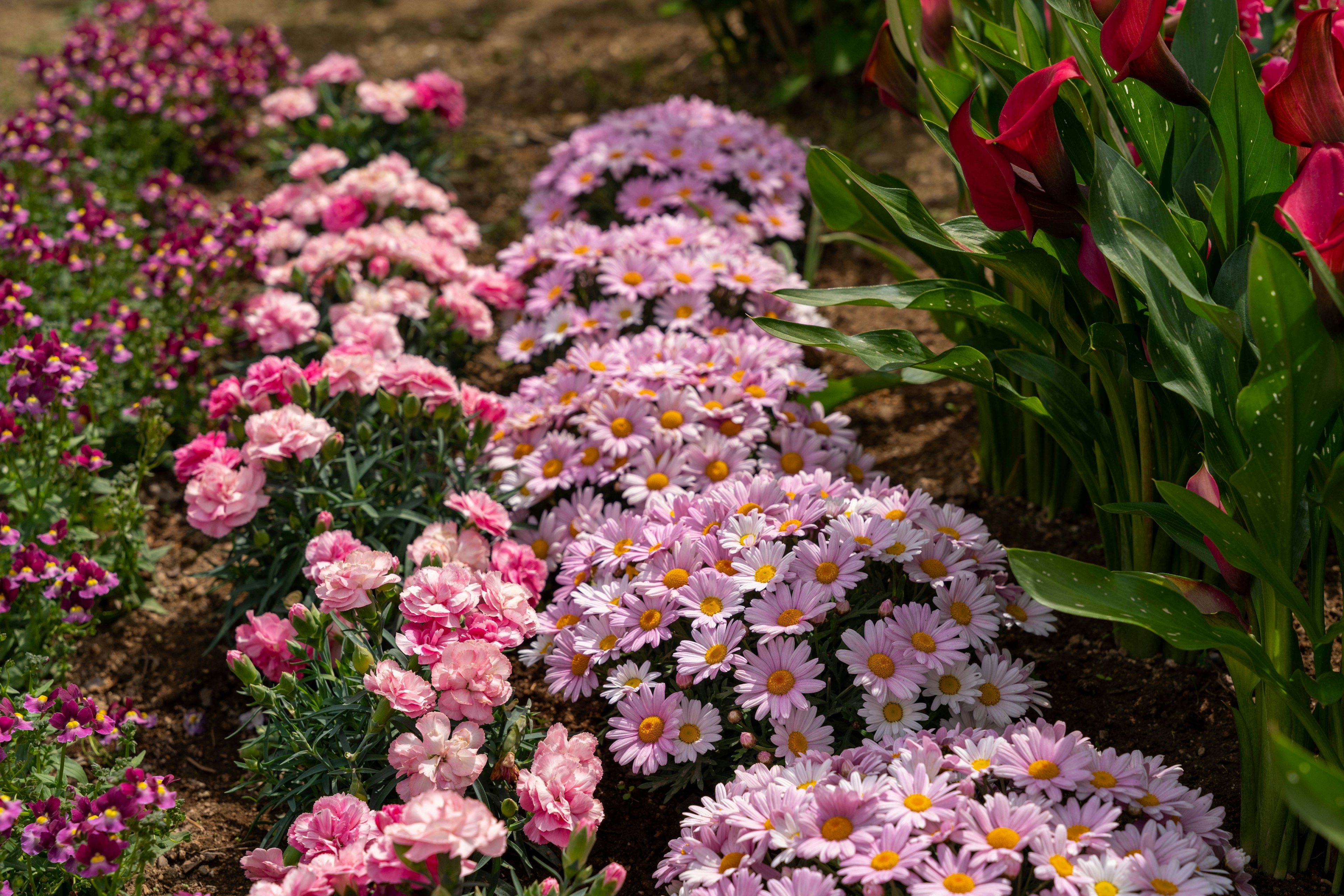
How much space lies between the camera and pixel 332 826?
1.54 m

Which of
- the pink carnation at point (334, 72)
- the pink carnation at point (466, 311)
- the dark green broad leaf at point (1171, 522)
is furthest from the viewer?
the pink carnation at point (334, 72)

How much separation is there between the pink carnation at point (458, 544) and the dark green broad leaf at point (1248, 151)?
1430 mm

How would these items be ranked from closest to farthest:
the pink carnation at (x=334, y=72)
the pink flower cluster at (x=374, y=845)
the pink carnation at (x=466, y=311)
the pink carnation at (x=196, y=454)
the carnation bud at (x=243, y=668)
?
1. the pink flower cluster at (x=374, y=845)
2. the carnation bud at (x=243, y=668)
3. the pink carnation at (x=196, y=454)
4. the pink carnation at (x=466, y=311)
5. the pink carnation at (x=334, y=72)

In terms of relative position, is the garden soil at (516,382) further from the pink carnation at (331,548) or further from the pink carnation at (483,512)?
the pink carnation at (331,548)

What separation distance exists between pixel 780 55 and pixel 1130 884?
3.86 metres

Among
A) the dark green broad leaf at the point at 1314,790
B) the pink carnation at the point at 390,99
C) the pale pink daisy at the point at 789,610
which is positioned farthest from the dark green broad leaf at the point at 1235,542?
the pink carnation at the point at 390,99

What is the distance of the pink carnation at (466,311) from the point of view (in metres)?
2.81

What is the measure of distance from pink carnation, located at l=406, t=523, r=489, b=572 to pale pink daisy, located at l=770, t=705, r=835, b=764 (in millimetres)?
703

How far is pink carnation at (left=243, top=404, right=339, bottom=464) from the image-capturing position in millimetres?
2066

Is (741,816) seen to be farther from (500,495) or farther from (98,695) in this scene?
(98,695)

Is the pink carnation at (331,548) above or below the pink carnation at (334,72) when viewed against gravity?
below

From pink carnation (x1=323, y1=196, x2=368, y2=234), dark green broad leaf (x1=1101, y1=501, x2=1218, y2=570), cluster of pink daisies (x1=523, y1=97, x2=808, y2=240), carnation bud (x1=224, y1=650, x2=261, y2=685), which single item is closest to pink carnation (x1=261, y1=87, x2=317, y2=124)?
pink carnation (x1=323, y1=196, x2=368, y2=234)

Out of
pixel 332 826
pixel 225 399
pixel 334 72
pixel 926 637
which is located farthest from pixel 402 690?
pixel 334 72

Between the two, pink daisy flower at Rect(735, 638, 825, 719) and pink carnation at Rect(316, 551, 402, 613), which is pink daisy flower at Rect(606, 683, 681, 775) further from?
pink carnation at Rect(316, 551, 402, 613)
